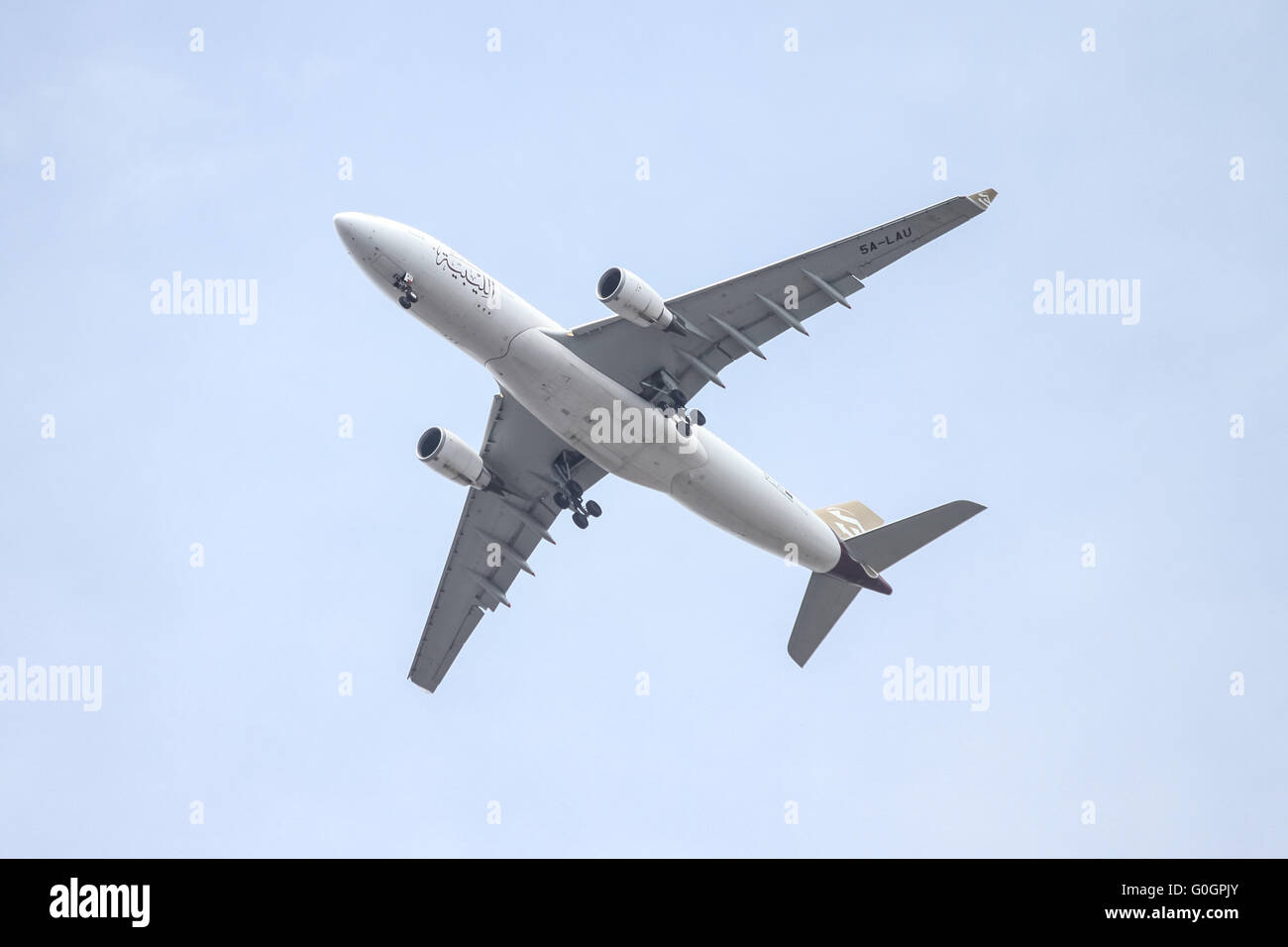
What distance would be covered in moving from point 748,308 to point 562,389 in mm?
6154

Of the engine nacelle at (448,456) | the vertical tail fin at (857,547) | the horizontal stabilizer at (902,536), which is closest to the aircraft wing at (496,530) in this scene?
the engine nacelle at (448,456)

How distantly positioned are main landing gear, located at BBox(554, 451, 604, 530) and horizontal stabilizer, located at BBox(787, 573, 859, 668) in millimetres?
8113

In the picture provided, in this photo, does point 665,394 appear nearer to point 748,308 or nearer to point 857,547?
point 748,308

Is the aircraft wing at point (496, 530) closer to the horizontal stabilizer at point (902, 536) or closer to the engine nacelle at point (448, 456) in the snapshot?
the engine nacelle at point (448, 456)

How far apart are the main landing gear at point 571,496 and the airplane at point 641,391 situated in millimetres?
46

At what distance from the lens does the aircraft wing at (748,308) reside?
4050 centimetres

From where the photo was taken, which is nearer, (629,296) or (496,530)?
(629,296)

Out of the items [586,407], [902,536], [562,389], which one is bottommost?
[902,536]

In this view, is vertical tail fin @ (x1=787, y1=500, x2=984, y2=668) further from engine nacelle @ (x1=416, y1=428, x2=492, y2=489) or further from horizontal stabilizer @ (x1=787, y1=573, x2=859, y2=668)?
engine nacelle @ (x1=416, y1=428, x2=492, y2=489)

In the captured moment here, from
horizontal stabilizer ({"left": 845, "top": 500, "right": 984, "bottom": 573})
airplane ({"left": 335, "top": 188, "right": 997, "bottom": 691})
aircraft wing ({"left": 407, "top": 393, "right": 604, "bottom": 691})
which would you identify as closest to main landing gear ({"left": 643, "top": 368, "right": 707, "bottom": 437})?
airplane ({"left": 335, "top": 188, "right": 997, "bottom": 691})

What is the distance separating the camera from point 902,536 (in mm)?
47125

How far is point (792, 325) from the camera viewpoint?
137 ft

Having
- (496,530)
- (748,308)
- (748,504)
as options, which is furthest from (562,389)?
(496,530)
